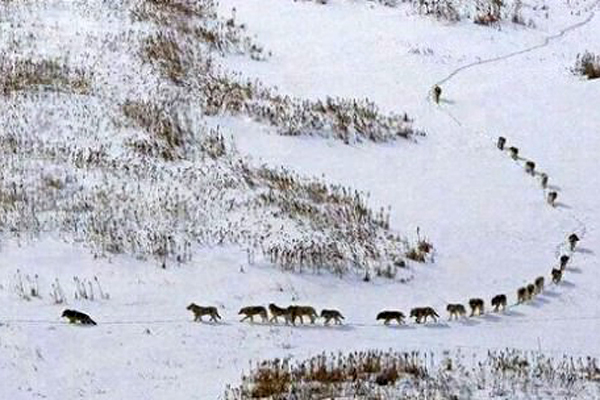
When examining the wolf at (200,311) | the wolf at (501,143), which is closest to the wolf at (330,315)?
the wolf at (200,311)

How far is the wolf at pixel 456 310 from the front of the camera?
53.7ft

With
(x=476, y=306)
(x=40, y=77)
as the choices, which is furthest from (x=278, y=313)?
(x=40, y=77)

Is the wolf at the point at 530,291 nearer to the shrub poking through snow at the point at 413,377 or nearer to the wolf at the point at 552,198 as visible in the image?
the shrub poking through snow at the point at 413,377

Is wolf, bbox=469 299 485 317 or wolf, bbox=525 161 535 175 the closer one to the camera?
wolf, bbox=469 299 485 317

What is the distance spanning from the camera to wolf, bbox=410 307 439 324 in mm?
16039

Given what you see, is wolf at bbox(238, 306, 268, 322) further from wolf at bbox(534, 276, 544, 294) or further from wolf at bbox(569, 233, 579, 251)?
wolf at bbox(569, 233, 579, 251)

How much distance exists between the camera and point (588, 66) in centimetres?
2908

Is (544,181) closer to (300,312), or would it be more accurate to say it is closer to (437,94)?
(437,94)

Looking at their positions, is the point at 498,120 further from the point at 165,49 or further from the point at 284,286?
the point at 284,286

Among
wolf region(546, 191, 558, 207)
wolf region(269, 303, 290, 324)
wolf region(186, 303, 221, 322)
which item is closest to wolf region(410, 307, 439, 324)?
wolf region(269, 303, 290, 324)

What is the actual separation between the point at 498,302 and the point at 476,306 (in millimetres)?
432

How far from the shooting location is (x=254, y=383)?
13.2 metres

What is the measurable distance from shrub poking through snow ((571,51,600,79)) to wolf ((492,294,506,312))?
13912 millimetres

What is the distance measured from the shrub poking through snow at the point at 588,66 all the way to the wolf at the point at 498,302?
13912 millimetres
